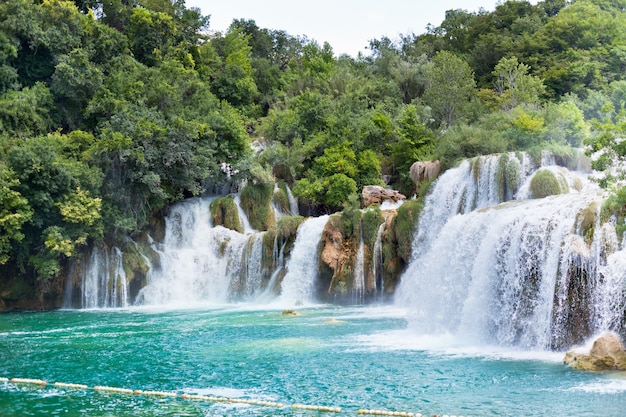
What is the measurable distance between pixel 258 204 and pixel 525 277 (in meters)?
21.2

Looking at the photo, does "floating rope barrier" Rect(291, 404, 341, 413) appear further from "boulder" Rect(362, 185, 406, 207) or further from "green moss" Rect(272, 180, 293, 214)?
"green moss" Rect(272, 180, 293, 214)

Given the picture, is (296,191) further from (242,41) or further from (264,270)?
(242,41)

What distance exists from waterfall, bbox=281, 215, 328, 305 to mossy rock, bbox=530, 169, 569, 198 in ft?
30.5

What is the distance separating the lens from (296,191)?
3850cm

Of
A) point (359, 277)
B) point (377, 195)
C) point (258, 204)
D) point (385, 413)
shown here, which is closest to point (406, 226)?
point (359, 277)

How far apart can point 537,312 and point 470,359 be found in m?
2.35

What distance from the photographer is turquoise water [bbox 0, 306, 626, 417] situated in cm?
1333

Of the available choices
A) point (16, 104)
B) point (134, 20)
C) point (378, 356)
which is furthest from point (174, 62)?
point (378, 356)

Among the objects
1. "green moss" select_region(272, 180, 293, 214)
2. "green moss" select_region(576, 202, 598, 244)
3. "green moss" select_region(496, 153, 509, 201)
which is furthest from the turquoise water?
"green moss" select_region(272, 180, 293, 214)

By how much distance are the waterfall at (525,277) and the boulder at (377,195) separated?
10853 millimetres

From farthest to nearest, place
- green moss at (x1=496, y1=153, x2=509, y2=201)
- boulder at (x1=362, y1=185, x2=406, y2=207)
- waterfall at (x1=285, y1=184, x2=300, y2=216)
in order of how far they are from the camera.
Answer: waterfall at (x1=285, y1=184, x2=300, y2=216)
boulder at (x1=362, y1=185, x2=406, y2=207)
green moss at (x1=496, y1=153, x2=509, y2=201)

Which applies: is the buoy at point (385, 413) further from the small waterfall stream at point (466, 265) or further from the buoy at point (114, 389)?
the small waterfall stream at point (466, 265)

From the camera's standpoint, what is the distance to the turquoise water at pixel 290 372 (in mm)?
13328

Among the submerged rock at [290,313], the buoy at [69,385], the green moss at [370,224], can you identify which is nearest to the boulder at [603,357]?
the buoy at [69,385]
